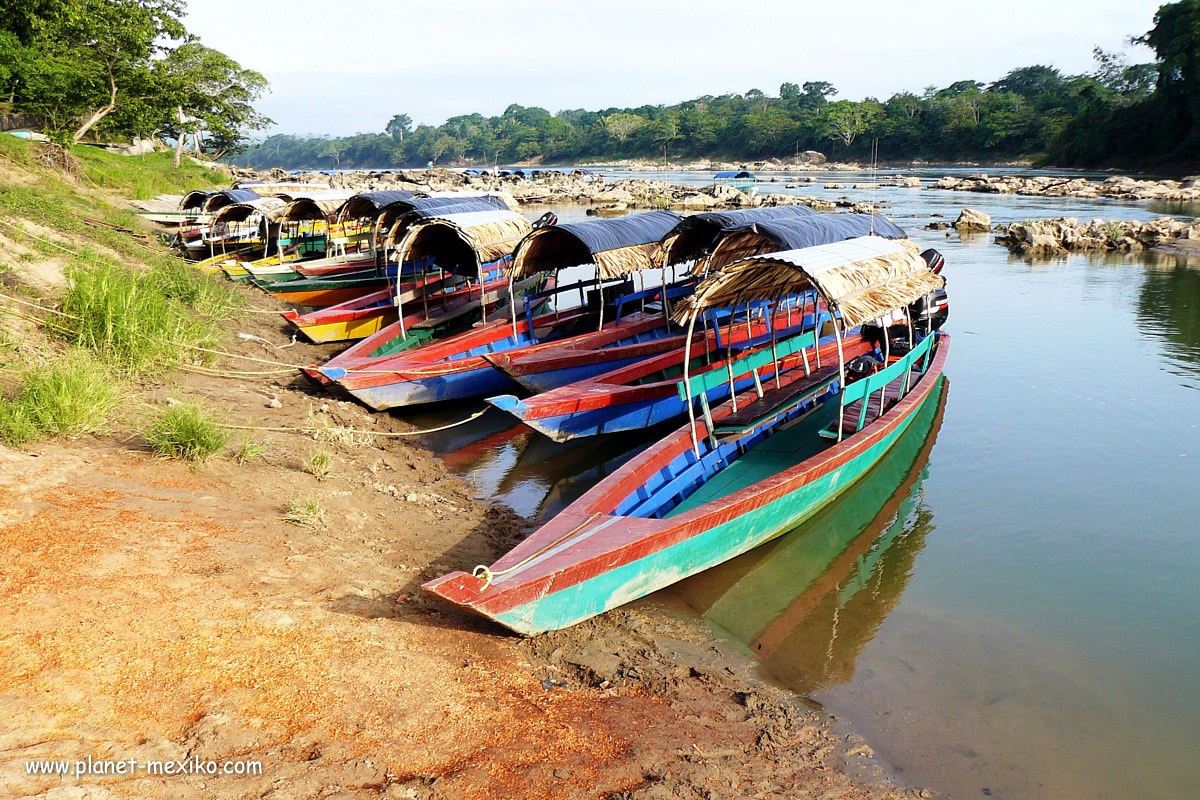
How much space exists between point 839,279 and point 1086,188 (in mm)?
43186

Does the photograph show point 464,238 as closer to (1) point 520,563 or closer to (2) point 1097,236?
(1) point 520,563

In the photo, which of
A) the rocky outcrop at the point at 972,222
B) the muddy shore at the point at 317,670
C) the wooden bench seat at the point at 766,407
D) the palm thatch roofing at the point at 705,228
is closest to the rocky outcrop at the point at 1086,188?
the rocky outcrop at the point at 972,222

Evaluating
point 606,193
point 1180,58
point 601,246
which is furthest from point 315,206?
point 1180,58

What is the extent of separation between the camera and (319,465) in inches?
267

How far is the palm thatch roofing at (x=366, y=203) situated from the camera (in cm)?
1616

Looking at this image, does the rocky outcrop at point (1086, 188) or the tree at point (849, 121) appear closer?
the rocky outcrop at point (1086, 188)

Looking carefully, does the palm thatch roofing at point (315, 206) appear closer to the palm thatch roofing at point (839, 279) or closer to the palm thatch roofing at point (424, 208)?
the palm thatch roofing at point (424, 208)

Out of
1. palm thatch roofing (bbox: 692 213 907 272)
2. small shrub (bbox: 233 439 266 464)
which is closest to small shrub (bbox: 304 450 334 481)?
small shrub (bbox: 233 439 266 464)

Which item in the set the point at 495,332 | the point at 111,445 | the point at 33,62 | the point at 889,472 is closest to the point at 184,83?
the point at 33,62

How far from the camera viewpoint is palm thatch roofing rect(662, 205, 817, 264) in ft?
35.3

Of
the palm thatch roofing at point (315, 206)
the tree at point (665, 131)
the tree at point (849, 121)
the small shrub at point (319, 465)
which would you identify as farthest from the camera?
the tree at point (665, 131)

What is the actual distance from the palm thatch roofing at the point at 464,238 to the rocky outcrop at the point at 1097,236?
18240 mm

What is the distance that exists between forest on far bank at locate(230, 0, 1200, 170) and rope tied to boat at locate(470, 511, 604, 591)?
4778 centimetres

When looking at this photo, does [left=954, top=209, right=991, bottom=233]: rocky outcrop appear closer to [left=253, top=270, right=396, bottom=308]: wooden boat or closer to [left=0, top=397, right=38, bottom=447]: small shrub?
[left=253, top=270, right=396, bottom=308]: wooden boat
